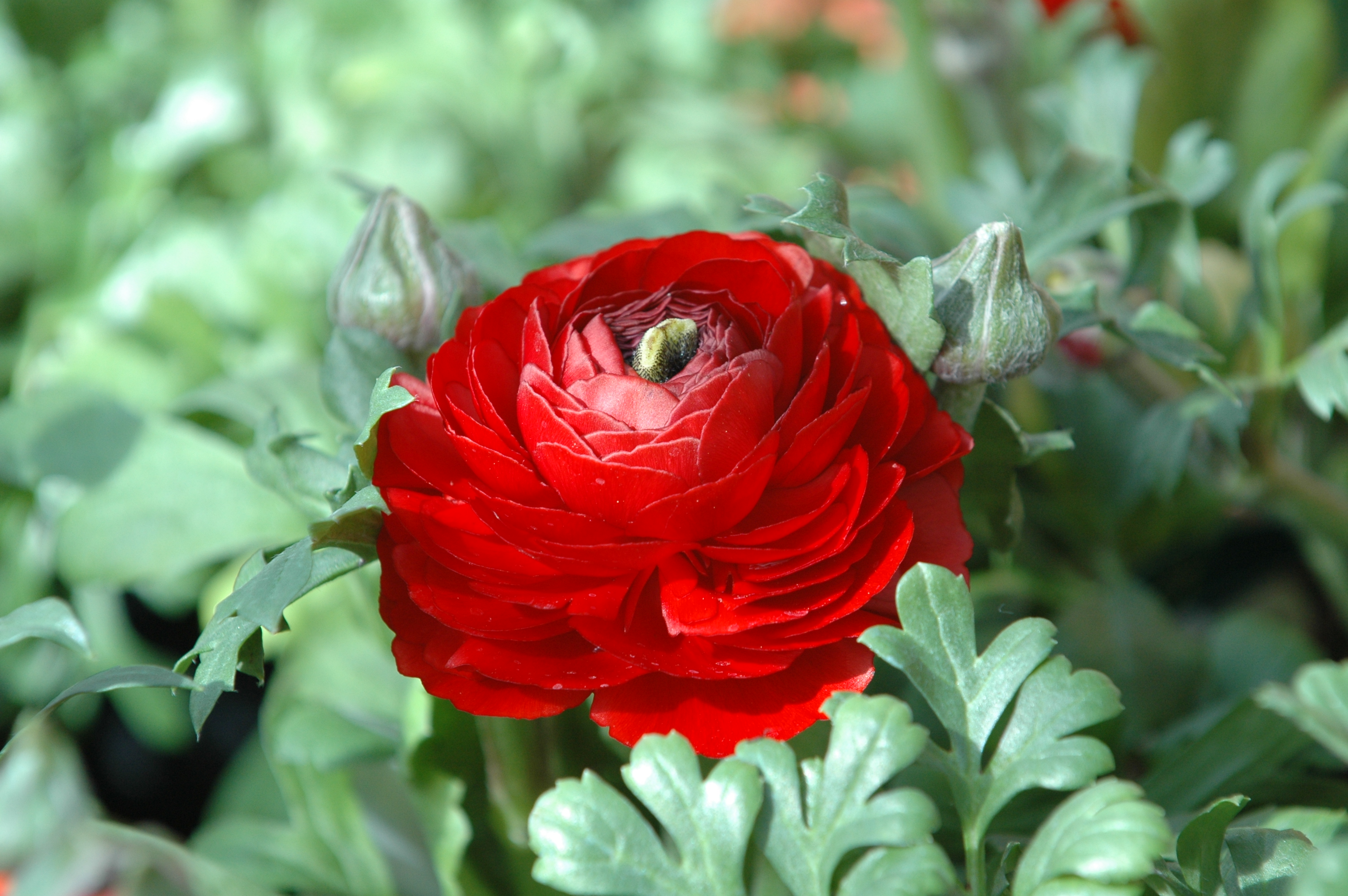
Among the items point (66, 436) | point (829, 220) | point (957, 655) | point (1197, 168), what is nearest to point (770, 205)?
point (829, 220)

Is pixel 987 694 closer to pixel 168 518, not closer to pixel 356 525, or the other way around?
pixel 356 525

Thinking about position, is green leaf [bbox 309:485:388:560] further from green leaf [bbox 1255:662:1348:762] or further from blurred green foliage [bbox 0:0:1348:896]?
green leaf [bbox 1255:662:1348:762]

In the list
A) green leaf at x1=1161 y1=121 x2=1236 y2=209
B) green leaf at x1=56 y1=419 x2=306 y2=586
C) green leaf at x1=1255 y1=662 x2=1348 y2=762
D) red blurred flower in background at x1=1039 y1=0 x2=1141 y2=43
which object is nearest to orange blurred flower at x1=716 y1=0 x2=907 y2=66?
red blurred flower in background at x1=1039 y1=0 x2=1141 y2=43

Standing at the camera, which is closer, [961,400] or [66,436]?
[961,400]

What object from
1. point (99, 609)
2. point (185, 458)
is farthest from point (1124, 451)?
point (99, 609)

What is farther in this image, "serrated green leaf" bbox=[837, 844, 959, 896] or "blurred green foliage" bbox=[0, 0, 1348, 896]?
"blurred green foliage" bbox=[0, 0, 1348, 896]

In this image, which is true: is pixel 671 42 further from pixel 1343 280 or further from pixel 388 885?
pixel 388 885

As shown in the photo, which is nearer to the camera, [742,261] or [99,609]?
[742,261]
